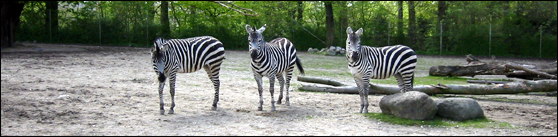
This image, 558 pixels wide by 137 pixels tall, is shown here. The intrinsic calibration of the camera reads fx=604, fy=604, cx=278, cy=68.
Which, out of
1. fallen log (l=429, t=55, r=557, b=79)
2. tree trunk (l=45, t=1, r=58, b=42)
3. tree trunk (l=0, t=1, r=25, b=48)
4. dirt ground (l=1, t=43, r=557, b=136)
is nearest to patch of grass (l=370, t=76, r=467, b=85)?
fallen log (l=429, t=55, r=557, b=79)

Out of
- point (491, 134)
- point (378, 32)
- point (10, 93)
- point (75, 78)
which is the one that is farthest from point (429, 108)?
point (378, 32)

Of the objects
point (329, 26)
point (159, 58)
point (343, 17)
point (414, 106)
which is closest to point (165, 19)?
point (329, 26)

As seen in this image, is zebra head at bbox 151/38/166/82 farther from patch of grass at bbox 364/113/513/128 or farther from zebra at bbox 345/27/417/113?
patch of grass at bbox 364/113/513/128

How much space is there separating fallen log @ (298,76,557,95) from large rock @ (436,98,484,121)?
2663mm

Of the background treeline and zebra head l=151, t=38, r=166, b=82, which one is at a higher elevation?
the background treeline

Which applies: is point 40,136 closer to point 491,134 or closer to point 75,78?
point 491,134

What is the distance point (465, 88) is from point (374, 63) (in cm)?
275

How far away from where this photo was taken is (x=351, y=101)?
11.6 m

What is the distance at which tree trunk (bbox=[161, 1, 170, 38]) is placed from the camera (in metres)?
32.8

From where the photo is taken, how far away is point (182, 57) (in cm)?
995

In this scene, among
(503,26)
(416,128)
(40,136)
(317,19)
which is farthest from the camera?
(317,19)

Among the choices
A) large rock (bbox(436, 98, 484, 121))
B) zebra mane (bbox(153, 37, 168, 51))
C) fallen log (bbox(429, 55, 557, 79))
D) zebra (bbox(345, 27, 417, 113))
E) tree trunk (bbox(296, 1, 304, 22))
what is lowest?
large rock (bbox(436, 98, 484, 121))

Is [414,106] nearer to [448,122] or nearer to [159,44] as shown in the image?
[448,122]

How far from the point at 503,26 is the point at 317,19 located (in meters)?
10.3
